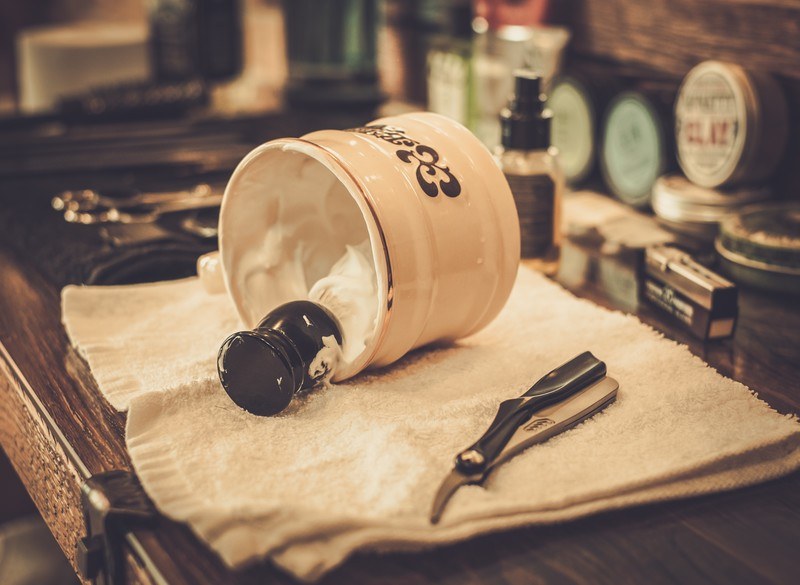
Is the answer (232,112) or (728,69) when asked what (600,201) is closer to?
(728,69)

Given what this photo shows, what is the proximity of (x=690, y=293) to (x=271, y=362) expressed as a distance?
33cm

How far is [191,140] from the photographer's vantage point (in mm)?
1222

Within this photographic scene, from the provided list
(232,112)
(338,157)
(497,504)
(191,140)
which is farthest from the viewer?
(232,112)

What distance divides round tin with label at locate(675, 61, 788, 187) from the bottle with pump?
18 centimetres

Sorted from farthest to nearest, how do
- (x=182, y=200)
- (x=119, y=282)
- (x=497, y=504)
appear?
(x=182, y=200)
(x=119, y=282)
(x=497, y=504)

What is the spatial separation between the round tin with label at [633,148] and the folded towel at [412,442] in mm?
351

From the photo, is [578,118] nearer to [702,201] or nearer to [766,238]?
[702,201]

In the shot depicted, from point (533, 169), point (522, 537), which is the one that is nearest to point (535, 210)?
point (533, 169)

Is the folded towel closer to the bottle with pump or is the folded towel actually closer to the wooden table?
the wooden table

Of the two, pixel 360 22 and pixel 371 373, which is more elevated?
pixel 360 22

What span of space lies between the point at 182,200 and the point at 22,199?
0.19m

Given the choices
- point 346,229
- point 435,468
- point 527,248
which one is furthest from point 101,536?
point 527,248

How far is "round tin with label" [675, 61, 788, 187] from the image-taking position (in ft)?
2.82

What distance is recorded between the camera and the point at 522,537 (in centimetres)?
45
